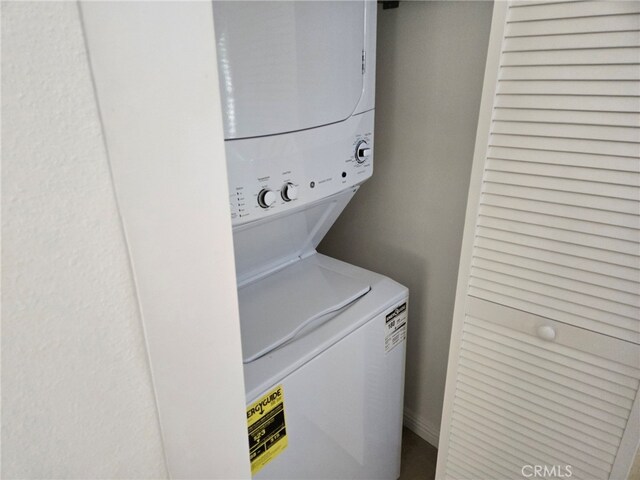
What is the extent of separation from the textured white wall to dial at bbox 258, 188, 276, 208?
0.63 m

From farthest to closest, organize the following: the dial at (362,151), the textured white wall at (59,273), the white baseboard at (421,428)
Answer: the white baseboard at (421,428), the dial at (362,151), the textured white wall at (59,273)

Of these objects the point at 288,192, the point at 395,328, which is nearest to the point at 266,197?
the point at 288,192

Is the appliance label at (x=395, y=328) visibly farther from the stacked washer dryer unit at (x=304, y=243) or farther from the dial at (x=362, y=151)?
the dial at (x=362, y=151)

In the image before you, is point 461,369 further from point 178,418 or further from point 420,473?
point 178,418

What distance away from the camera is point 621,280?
0.93 m

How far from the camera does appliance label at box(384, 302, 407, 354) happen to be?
1361mm

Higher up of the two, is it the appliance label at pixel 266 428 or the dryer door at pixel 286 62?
the dryer door at pixel 286 62

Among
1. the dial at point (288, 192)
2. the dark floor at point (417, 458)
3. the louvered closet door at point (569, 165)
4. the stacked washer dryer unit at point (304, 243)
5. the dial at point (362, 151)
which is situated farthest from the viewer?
the dark floor at point (417, 458)

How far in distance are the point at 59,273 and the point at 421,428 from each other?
1786 mm

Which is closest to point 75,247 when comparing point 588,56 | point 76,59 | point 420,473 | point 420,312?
point 76,59

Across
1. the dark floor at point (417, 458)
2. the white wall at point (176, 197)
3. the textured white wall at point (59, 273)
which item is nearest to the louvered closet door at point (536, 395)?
the dark floor at point (417, 458)

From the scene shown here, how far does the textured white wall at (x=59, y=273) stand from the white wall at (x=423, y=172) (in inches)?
48.6

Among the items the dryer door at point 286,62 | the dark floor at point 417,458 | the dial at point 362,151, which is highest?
the dryer door at point 286,62

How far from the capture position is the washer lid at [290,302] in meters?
1.13
